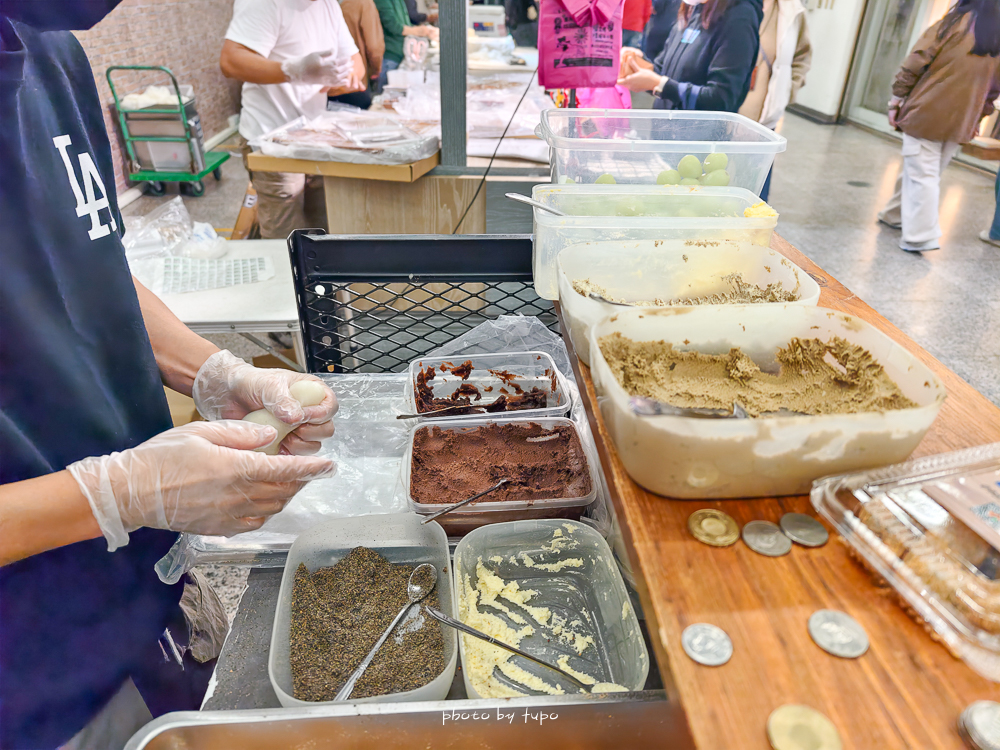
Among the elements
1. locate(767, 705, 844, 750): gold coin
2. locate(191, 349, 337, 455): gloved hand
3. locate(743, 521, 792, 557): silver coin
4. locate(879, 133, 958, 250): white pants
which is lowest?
locate(879, 133, 958, 250): white pants

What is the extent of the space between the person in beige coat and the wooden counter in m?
4.63

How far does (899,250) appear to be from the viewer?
14.5ft

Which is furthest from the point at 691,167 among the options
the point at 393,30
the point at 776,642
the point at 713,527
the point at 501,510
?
the point at 393,30

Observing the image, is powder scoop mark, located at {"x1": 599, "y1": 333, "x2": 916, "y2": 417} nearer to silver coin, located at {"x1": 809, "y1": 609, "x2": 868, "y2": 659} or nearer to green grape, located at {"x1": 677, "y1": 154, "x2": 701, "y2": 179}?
silver coin, located at {"x1": 809, "y1": 609, "x2": 868, "y2": 659}

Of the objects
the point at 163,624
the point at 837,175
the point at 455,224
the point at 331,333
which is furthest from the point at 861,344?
the point at 837,175

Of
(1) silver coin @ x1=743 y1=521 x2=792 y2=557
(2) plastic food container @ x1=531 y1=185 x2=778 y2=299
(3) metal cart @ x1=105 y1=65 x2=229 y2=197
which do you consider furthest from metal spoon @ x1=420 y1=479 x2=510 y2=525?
(3) metal cart @ x1=105 y1=65 x2=229 y2=197

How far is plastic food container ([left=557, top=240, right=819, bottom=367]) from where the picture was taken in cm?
94

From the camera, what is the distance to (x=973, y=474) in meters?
0.60

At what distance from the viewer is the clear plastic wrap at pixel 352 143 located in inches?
96.3

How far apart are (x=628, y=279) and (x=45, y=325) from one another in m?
0.84

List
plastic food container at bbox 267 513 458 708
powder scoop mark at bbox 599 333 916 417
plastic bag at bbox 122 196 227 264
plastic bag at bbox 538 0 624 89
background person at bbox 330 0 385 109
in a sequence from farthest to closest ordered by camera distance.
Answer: background person at bbox 330 0 385 109 < plastic bag at bbox 122 196 227 264 < plastic bag at bbox 538 0 624 89 < plastic food container at bbox 267 513 458 708 < powder scoop mark at bbox 599 333 916 417

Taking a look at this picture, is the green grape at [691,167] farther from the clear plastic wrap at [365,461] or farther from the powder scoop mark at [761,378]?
the powder scoop mark at [761,378]

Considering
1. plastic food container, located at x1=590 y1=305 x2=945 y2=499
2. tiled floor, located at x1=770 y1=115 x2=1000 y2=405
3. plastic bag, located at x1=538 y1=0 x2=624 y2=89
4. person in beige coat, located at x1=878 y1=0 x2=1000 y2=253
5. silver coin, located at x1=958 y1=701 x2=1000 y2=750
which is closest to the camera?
silver coin, located at x1=958 y1=701 x2=1000 y2=750

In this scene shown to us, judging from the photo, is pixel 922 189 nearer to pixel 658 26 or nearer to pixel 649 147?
pixel 658 26
